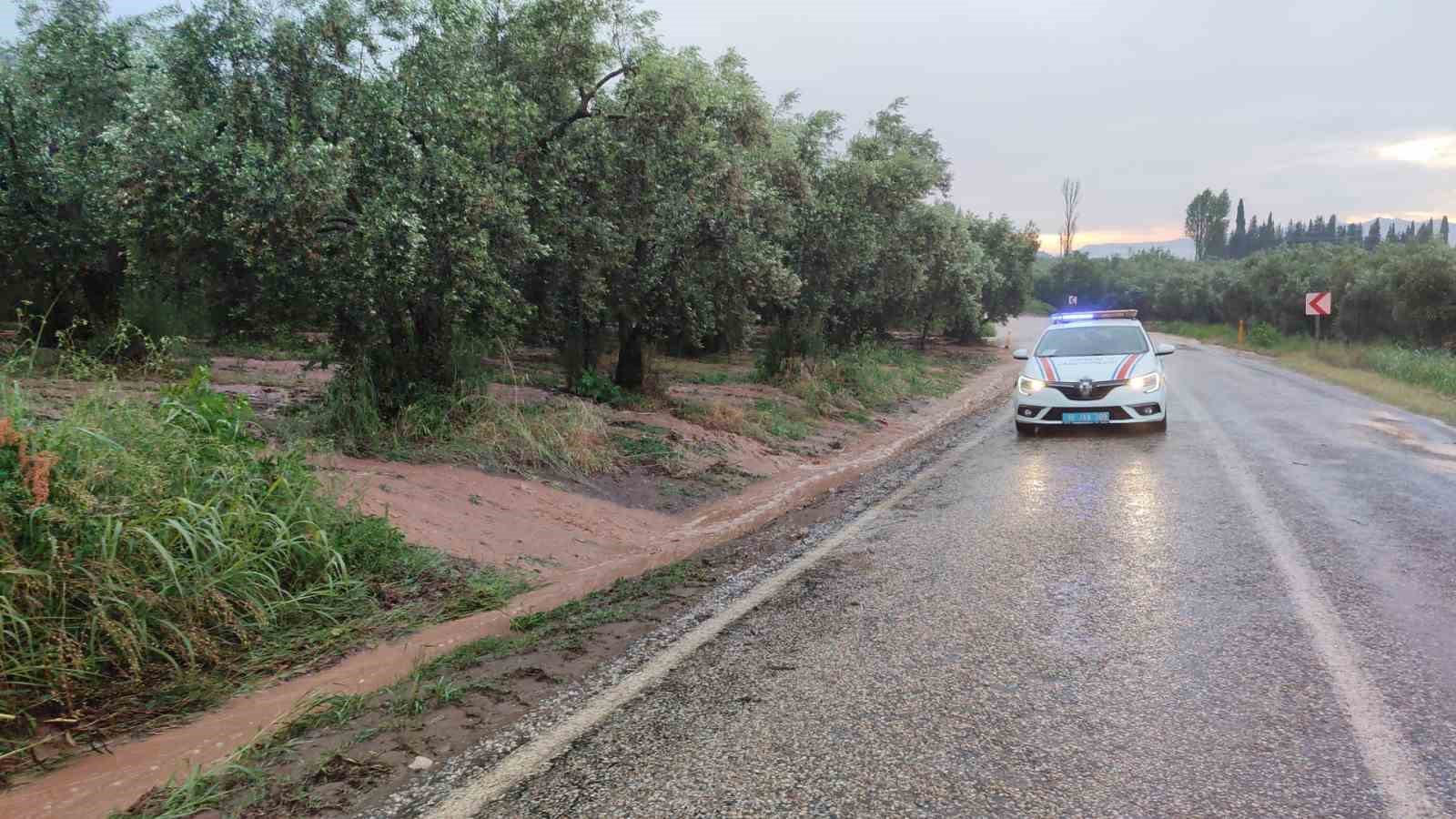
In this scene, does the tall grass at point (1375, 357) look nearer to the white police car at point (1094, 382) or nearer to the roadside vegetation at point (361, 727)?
the white police car at point (1094, 382)

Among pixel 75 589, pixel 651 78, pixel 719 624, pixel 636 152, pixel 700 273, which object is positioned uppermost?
pixel 651 78

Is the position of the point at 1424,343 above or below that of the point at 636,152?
below

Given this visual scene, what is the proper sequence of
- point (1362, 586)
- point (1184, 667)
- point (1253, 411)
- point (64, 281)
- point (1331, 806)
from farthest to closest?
point (1253, 411), point (64, 281), point (1362, 586), point (1184, 667), point (1331, 806)

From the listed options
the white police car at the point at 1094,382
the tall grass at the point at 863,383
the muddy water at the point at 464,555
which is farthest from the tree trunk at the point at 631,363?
the white police car at the point at 1094,382

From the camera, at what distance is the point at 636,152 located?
10133 mm

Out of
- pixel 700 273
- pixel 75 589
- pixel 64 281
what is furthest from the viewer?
pixel 64 281

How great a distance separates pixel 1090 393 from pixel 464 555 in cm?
888

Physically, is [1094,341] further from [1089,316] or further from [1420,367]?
[1420,367]

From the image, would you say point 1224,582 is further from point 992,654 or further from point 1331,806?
point 1331,806

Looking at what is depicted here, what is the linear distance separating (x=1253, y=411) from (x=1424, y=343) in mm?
24089

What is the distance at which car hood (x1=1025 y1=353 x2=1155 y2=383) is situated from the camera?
1200cm

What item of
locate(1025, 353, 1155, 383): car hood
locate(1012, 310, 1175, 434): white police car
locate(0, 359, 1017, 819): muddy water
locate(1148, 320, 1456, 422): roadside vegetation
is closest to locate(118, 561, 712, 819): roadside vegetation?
locate(0, 359, 1017, 819): muddy water

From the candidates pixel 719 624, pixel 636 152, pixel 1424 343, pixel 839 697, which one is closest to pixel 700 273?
pixel 636 152

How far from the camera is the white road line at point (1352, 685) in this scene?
9.81 feet
